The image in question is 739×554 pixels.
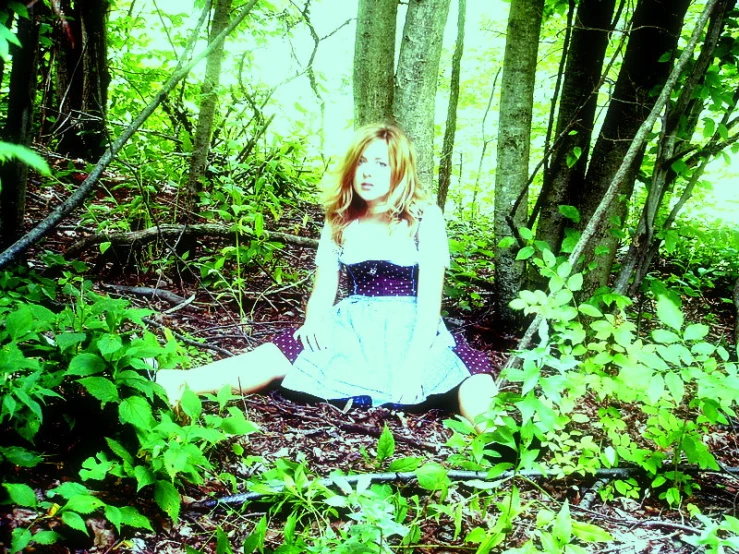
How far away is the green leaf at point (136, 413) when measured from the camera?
5.26ft

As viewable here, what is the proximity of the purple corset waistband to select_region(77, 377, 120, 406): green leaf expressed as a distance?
1.44 m

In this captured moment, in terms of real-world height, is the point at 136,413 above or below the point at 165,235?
below

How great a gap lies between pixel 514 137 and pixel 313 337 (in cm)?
179

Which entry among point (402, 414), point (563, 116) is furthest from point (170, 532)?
point (563, 116)

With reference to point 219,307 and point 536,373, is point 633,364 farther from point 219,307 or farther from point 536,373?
point 219,307

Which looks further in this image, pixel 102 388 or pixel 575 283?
pixel 575 283

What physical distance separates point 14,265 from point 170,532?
1966mm

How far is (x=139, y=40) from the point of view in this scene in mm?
5797

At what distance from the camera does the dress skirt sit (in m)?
2.56

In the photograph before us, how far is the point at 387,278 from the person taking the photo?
109 inches

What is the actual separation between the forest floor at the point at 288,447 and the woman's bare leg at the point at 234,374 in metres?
0.10

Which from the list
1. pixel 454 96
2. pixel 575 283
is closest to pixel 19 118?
pixel 575 283

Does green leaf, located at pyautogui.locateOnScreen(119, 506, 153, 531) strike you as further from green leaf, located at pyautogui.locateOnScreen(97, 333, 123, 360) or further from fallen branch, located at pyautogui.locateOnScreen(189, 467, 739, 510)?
green leaf, located at pyautogui.locateOnScreen(97, 333, 123, 360)

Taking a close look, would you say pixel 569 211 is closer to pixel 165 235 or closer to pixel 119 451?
pixel 119 451
